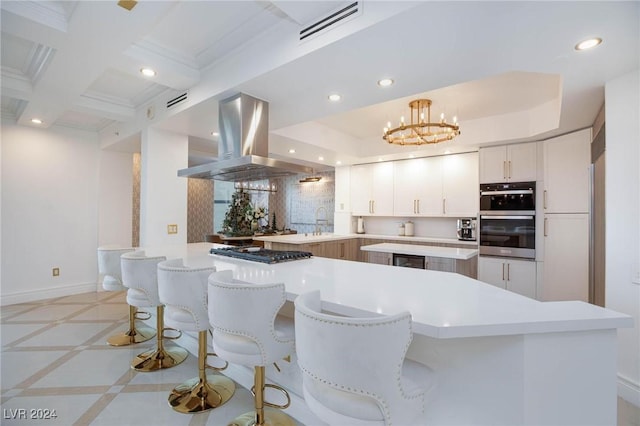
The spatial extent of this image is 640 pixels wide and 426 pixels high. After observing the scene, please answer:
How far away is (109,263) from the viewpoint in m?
2.96

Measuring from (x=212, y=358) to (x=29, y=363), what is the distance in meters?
1.63

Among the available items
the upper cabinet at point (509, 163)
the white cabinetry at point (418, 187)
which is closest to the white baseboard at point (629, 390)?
the upper cabinet at point (509, 163)

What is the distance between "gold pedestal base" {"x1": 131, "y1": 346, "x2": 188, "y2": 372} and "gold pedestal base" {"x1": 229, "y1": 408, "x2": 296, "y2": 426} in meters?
1.07

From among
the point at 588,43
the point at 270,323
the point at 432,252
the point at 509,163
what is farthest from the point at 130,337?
the point at 509,163

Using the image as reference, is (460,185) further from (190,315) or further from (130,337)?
(130,337)

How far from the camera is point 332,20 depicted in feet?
5.93

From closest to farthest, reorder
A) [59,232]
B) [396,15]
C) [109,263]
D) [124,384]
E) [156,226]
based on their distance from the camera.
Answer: [396,15]
[124,384]
[109,263]
[156,226]
[59,232]

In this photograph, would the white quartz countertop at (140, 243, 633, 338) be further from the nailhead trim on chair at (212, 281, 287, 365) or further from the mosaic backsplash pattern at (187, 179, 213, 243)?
the mosaic backsplash pattern at (187, 179, 213, 243)

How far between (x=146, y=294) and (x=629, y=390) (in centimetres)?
356

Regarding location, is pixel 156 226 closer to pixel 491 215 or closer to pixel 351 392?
pixel 351 392

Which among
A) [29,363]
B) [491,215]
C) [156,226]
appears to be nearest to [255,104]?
[156,226]

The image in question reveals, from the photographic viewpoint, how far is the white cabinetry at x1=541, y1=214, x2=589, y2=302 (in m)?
3.43

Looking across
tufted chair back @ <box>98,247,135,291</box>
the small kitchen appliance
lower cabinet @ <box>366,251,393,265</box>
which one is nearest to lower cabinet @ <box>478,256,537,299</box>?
the small kitchen appliance

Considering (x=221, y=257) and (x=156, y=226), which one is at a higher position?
(x=156, y=226)
